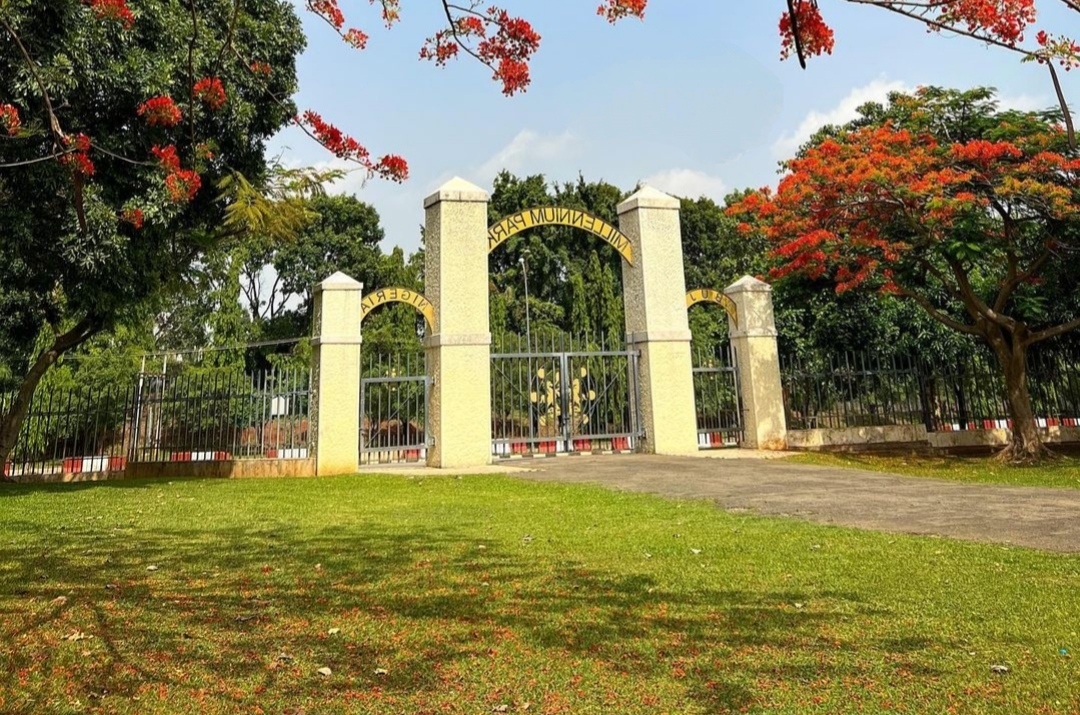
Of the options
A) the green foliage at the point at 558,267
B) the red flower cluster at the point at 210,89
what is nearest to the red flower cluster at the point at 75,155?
the red flower cluster at the point at 210,89

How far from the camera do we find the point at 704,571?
3.86 metres

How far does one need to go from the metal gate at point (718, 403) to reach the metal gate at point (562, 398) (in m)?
1.41

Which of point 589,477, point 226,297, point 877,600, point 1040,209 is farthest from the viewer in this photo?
point 226,297

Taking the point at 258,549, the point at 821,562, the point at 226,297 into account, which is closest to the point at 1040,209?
the point at 821,562

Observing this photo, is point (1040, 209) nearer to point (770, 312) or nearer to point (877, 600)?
point (770, 312)

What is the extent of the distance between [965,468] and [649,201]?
668 cm

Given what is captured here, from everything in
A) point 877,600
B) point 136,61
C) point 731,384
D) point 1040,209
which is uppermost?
point 136,61

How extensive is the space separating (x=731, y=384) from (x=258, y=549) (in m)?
9.36

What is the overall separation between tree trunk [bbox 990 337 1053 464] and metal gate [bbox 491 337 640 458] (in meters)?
6.16

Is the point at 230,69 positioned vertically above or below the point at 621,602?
above

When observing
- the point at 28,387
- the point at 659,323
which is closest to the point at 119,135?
the point at 28,387

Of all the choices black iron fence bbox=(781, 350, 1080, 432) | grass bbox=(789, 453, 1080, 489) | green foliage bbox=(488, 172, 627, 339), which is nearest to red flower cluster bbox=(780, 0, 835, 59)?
grass bbox=(789, 453, 1080, 489)

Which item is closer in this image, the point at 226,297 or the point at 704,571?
the point at 704,571

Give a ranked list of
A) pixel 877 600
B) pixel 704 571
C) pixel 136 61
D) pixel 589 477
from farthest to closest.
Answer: pixel 589 477, pixel 136 61, pixel 704 571, pixel 877 600
